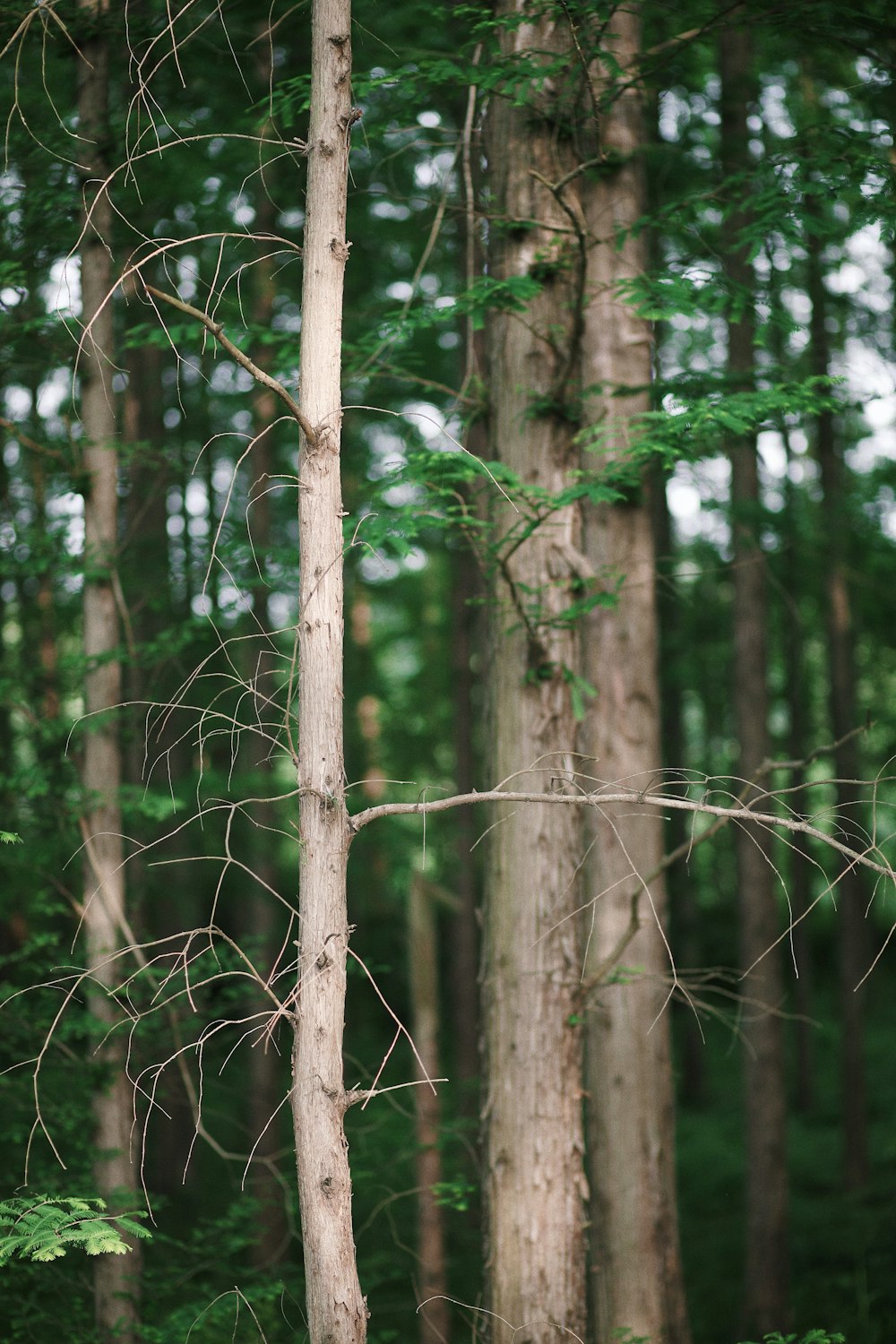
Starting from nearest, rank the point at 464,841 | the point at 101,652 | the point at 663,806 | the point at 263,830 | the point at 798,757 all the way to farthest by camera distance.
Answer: the point at 663,806, the point at 101,652, the point at 263,830, the point at 464,841, the point at 798,757

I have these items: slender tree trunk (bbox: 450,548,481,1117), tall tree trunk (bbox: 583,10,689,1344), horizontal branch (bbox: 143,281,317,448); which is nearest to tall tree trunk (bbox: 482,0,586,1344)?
tall tree trunk (bbox: 583,10,689,1344)

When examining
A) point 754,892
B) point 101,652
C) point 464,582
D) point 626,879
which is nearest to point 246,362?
point 101,652

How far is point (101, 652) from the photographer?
19.5 ft

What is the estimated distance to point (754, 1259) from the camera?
27.1 ft

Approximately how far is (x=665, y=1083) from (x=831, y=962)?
1711cm

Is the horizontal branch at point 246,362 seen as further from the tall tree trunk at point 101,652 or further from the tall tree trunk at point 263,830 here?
the tall tree trunk at point 263,830

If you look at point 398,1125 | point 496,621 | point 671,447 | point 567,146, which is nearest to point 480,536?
point 496,621

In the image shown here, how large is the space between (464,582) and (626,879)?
6122mm

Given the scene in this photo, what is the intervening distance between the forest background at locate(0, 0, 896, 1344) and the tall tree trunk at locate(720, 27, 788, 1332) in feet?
0.12

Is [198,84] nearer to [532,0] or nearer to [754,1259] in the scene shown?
[532,0]

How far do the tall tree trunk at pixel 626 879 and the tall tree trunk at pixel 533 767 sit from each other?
3.33 ft

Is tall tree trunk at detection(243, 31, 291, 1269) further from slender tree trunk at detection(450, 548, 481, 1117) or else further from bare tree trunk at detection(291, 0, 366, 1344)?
bare tree trunk at detection(291, 0, 366, 1344)

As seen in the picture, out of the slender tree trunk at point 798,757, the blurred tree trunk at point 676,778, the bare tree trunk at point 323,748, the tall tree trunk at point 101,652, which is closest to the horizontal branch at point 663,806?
the bare tree trunk at point 323,748

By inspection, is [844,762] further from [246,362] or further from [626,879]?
[246,362]
